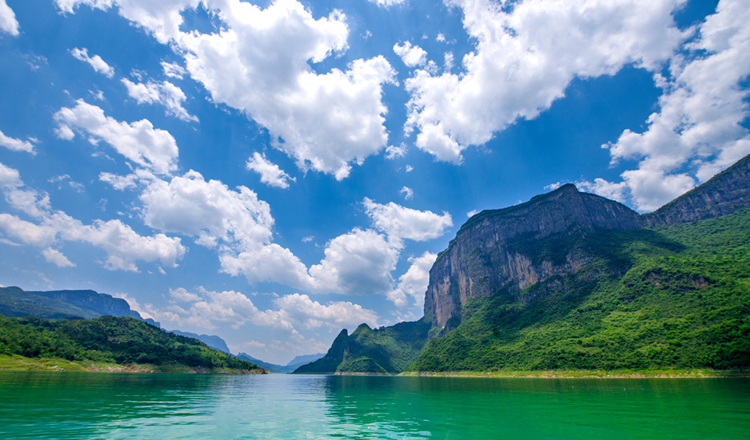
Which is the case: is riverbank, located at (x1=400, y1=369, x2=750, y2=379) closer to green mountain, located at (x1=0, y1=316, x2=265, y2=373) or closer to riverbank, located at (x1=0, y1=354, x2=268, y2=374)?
riverbank, located at (x1=0, y1=354, x2=268, y2=374)

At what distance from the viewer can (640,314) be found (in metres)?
117

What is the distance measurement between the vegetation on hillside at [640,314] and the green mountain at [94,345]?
164 metres

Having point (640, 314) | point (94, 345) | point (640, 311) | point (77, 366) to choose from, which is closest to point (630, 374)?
point (640, 314)

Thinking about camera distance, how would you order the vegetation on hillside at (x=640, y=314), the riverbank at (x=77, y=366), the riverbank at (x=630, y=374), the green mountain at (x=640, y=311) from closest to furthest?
1. the riverbank at (x=630, y=374)
2. the vegetation on hillside at (x=640, y=314)
3. the green mountain at (x=640, y=311)
4. the riverbank at (x=77, y=366)

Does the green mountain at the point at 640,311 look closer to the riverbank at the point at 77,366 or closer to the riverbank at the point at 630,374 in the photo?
the riverbank at the point at 630,374

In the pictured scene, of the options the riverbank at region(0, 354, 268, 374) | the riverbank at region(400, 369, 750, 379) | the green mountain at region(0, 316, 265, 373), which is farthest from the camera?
the green mountain at region(0, 316, 265, 373)

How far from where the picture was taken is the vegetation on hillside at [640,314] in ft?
284

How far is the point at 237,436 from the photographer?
824 inches

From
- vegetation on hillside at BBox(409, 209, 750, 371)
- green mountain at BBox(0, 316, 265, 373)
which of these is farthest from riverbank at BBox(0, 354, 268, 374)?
vegetation on hillside at BBox(409, 209, 750, 371)

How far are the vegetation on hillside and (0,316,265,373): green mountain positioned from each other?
163711 mm

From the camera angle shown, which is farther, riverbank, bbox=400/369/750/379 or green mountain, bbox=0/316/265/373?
green mountain, bbox=0/316/265/373

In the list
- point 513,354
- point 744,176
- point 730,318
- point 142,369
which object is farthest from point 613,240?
point 142,369

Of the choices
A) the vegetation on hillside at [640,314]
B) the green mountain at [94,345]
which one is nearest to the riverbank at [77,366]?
the green mountain at [94,345]

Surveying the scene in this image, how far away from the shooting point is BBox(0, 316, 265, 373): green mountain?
125 m
